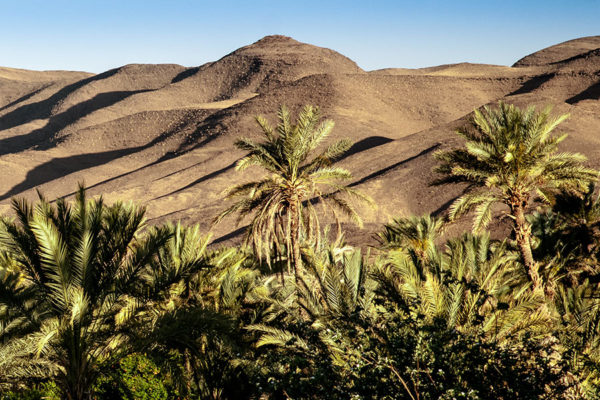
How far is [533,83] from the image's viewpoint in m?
89.5

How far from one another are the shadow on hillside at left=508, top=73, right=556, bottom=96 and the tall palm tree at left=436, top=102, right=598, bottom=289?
7640 centimetres

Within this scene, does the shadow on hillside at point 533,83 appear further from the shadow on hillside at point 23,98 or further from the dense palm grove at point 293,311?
the shadow on hillside at point 23,98

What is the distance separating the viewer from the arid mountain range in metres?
52.2

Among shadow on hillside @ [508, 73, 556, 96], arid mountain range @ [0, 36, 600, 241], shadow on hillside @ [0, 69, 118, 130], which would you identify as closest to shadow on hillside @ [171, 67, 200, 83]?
arid mountain range @ [0, 36, 600, 241]

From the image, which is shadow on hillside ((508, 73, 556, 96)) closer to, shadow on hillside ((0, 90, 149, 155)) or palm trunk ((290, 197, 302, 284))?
shadow on hillside ((0, 90, 149, 155))

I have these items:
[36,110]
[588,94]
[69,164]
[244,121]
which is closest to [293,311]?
[244,121]

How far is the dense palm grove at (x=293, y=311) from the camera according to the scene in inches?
360

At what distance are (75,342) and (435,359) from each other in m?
5.71

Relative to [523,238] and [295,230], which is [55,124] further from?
[523,238]

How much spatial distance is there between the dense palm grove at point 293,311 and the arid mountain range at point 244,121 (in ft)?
71.9

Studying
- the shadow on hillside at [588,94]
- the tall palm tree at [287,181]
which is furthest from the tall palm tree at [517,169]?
the shadow on hillside at [588,94]

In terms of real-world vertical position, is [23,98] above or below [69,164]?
above

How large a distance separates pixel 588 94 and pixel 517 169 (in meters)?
71.1

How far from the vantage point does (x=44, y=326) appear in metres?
9.32
